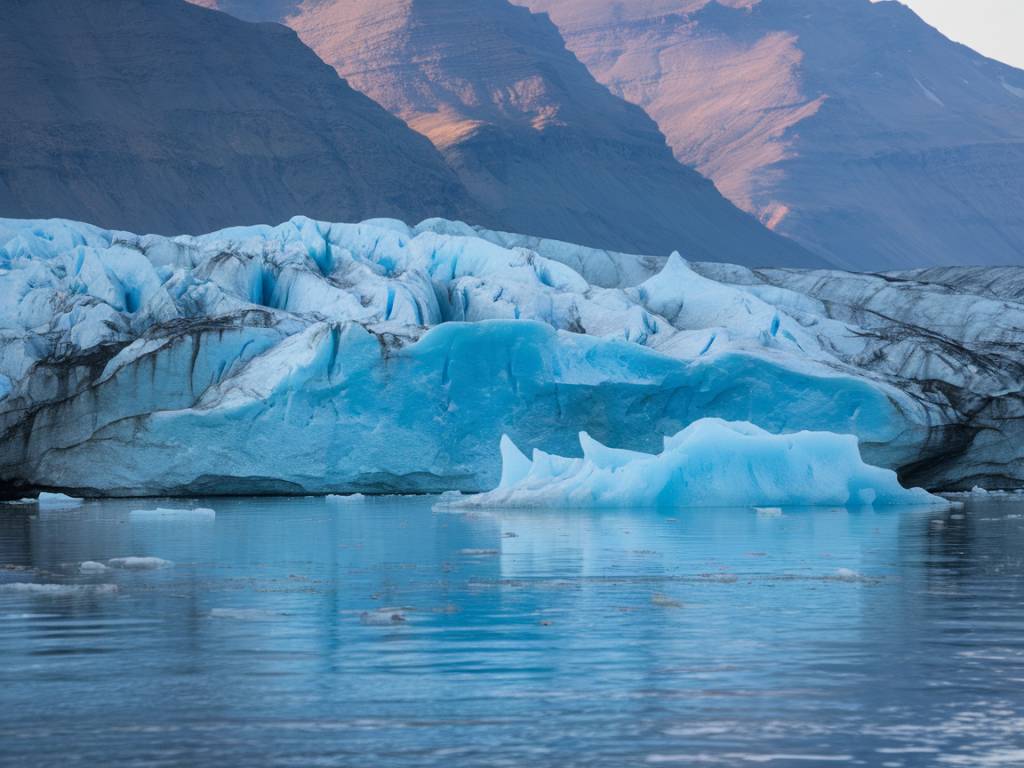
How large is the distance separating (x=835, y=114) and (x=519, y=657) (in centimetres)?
12617

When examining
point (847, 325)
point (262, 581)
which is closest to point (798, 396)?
point (847, 325)

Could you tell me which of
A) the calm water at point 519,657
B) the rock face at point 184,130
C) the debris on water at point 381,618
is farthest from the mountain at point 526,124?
the debris on water at point 381,618

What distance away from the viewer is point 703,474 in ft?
59.1

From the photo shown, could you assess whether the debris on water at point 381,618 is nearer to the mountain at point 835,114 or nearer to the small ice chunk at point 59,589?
the small ice chunk at point 59,589

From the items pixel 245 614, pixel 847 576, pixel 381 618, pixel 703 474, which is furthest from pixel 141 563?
pixel 703 474

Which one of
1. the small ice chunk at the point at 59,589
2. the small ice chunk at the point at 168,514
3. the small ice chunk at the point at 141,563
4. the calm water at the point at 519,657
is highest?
the small ice chunk at the point at 168,514

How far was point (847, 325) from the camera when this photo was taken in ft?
86.8

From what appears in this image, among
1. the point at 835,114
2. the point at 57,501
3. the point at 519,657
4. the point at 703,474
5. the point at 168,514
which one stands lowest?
the point at 519,657

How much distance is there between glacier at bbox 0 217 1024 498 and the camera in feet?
69.5

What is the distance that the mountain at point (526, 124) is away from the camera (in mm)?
94062

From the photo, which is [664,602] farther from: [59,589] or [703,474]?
[703,474]

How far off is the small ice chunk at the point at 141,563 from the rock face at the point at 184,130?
62.5 metres

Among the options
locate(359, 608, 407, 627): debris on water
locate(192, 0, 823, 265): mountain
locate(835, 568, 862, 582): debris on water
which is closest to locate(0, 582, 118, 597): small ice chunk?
locate(359, 608, 407, 627): debris on water

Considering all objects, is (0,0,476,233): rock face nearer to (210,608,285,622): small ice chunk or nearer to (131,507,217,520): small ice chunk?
(131,507,217,520): small ice chunk
